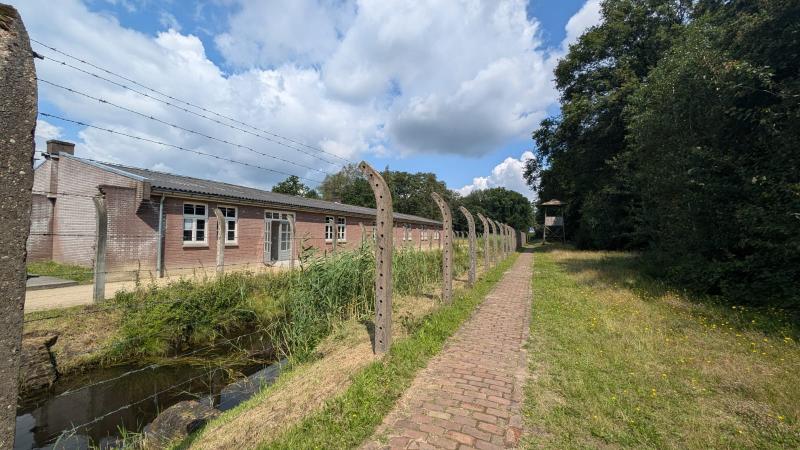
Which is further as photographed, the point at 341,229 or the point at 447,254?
the point at 341,229

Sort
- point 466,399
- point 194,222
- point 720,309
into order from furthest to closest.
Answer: point 194,222 → point 720,309 → point 466,399

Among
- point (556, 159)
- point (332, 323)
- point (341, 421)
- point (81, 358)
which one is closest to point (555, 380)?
point (341, 421)

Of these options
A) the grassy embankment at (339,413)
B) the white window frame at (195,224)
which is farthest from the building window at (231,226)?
the grassy embankment at (339,413)

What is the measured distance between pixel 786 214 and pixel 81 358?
1121 centimetres

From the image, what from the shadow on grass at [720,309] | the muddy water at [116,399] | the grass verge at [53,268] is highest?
the grass verge at [53,268]

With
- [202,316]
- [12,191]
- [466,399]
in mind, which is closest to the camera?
[12,191]

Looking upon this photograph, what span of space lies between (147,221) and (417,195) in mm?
58514

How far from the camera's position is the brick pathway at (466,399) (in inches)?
107

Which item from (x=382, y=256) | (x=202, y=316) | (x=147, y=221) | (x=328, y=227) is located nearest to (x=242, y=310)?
(x=202, y=316)

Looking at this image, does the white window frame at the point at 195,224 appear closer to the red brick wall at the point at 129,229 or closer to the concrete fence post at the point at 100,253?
Result: the red brick wall at the point at 129,229

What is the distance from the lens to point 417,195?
68.6m

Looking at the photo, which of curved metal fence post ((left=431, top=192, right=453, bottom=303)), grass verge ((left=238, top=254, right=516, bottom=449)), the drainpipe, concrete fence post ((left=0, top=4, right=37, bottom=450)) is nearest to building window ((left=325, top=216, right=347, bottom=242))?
the drainpipe

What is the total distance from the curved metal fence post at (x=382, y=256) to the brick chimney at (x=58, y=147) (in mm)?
17619

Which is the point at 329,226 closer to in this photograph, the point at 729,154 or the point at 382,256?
the point at 382,256
